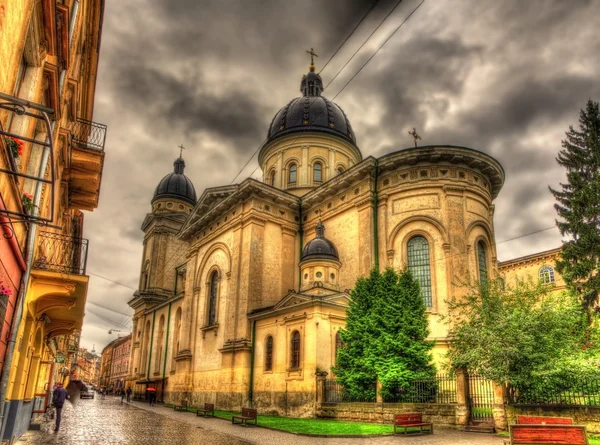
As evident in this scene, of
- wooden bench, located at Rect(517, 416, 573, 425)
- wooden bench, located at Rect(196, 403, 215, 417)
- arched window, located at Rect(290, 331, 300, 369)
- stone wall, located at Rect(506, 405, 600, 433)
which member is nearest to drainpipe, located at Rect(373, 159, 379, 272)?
arched window, located at Rect(290, 331, 300, 369)

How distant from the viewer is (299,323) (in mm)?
23297

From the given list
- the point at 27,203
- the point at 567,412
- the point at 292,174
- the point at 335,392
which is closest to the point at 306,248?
the point at 335,392

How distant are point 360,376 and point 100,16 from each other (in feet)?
50.9

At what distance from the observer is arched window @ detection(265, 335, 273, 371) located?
2538cm

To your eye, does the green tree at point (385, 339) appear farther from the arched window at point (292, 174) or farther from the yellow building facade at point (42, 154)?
the arched window at point (292, 174)

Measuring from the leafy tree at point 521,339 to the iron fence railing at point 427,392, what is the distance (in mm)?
1717

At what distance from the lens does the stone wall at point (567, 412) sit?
13.0 m

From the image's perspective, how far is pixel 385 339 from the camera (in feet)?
62.2

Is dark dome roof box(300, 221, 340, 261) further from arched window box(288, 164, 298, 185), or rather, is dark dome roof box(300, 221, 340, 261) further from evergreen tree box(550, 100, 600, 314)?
evergreen tree box(550, 100, 600, 314)

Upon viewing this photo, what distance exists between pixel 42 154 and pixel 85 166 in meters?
5.33

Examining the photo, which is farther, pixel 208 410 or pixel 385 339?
pixel 208 410

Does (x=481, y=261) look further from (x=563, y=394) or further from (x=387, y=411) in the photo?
(x=563, y=394)

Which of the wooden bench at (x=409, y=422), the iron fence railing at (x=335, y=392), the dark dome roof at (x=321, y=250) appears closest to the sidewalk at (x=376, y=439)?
the wooden bench at (x=409, y=422)

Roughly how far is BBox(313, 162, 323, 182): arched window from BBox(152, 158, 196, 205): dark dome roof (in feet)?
88.8
